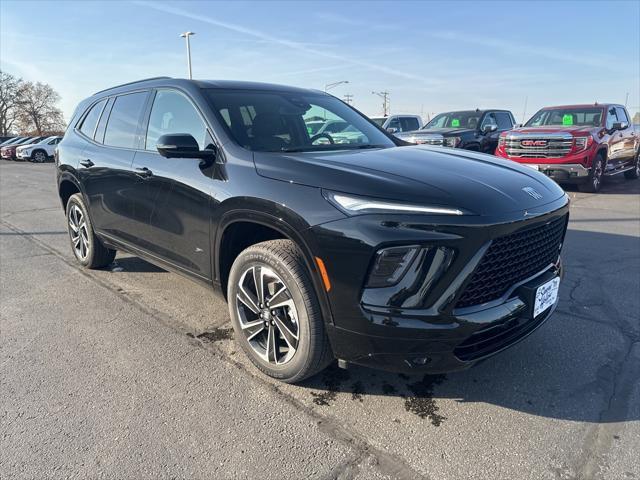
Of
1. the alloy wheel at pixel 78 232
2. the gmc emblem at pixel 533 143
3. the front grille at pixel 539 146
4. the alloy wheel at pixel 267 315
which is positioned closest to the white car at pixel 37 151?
the front grille at pixel 539 146

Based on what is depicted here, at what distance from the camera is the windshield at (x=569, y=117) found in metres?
10.7

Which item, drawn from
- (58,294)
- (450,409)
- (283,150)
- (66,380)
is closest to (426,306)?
(450,409)

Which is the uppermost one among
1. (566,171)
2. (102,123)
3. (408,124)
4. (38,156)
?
(408,124)

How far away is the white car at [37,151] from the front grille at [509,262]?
1330 inches

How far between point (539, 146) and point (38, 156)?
31676 mm

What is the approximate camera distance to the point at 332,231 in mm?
2244

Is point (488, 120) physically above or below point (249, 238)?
above

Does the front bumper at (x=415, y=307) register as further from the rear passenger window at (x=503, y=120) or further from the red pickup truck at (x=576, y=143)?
the rear passenger window at (x=503, y=120)

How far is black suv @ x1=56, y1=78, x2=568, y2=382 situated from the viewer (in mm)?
2152

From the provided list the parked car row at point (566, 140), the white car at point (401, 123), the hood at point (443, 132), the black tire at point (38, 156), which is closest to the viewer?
the parked car row at point (566, 140)

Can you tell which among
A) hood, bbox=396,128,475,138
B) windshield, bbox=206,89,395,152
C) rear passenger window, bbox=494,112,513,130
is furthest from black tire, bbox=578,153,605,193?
windshield, bbox=206,89,395,152

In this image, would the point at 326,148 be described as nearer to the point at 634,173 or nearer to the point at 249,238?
the point at 249,238

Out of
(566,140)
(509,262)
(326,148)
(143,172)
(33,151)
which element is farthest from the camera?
(33,151)

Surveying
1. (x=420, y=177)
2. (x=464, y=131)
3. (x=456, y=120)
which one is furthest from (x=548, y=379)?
(x=456, y=120)
